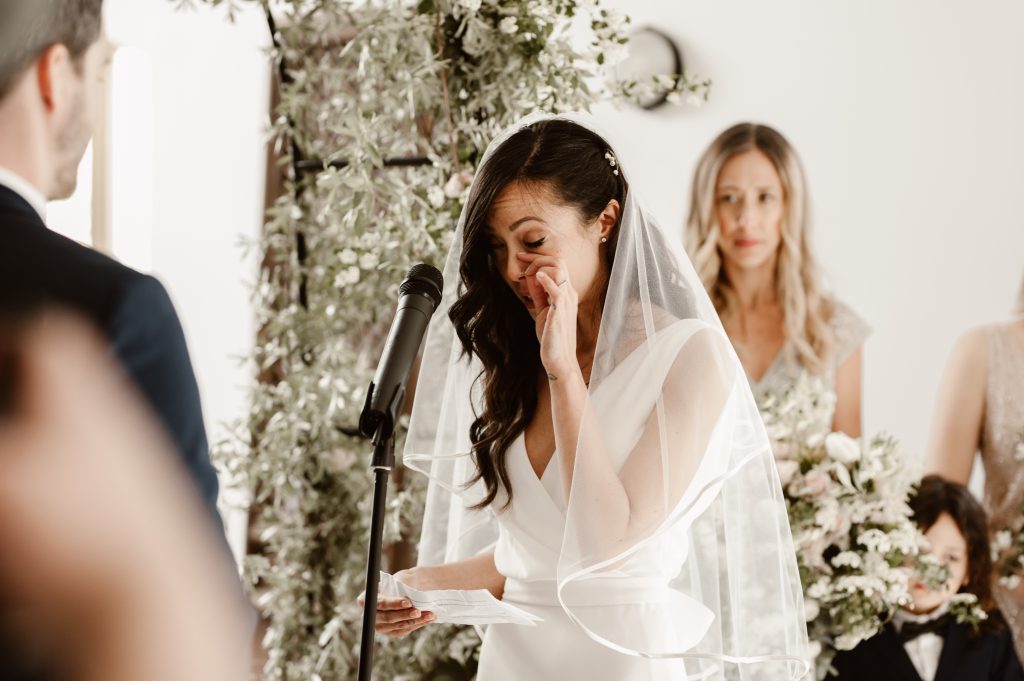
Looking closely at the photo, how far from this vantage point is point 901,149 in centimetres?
301

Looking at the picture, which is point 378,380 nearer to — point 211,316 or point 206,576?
point 206,576

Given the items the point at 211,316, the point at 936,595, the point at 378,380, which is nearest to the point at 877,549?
the point at 936,595

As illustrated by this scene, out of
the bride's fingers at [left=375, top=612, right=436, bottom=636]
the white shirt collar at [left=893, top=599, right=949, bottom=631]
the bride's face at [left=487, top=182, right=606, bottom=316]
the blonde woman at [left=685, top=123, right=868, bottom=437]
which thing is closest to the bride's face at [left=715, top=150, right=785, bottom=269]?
the blonde woman at [left=685, top=123, right=868, bottom=437]

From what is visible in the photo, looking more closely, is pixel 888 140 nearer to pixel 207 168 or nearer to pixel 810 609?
pixel 810 609

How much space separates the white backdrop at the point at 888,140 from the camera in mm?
2859

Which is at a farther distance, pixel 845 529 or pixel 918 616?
pixel 918 616

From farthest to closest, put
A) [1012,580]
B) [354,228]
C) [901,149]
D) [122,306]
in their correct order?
[901,149] < [1012,580] < [354,228] < [122,306]

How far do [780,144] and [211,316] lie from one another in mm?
2637

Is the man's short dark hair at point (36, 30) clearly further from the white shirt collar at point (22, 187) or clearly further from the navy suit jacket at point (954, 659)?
the navy suit jacket at point (954, 659)

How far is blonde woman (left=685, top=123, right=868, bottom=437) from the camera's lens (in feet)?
10.0

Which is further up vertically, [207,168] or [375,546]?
[207,168]

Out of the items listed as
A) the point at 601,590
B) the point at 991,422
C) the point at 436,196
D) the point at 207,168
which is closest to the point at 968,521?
the point at 991,422

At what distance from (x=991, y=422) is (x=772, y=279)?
0.76 meters

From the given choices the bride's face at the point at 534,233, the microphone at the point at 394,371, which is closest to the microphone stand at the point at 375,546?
the microphone at the point at 394,371
